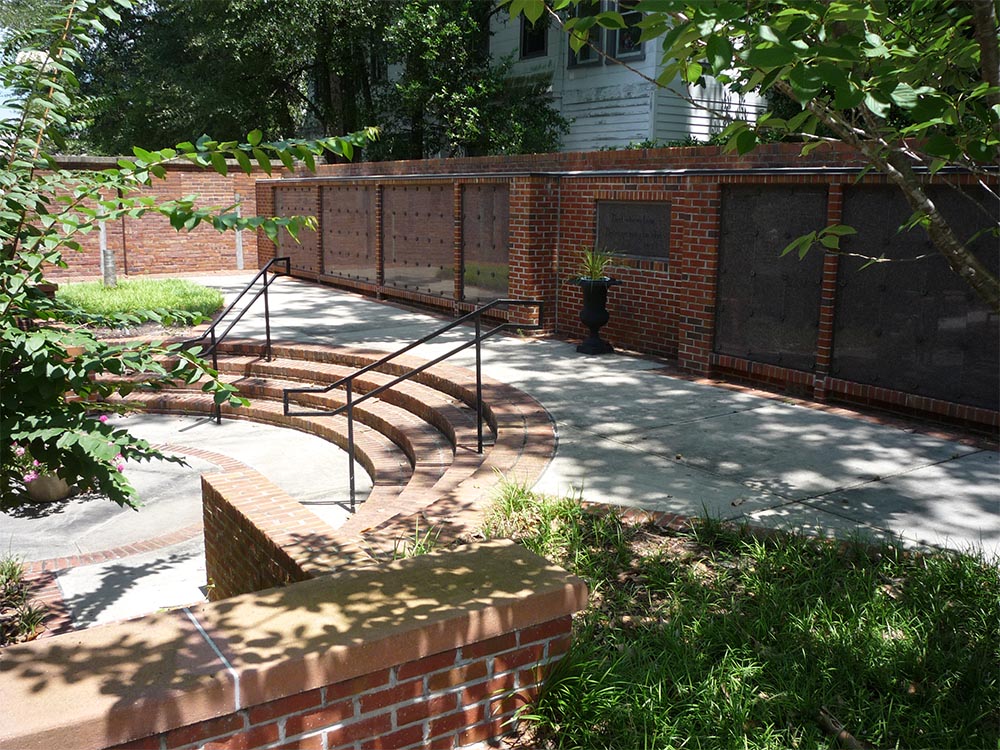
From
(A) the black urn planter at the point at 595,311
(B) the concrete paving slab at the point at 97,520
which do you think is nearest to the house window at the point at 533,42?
(A) the black urn planter at the point at 595,311

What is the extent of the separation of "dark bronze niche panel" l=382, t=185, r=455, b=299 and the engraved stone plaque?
10.6 feet

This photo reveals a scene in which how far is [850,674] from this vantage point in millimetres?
3496

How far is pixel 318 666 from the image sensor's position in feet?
9.41

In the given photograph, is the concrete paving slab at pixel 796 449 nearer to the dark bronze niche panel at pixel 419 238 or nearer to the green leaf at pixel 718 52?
the green leaf at pixel 718 52

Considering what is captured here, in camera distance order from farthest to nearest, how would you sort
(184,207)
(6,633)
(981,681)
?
(6,633) → (981,681) → (184,207)

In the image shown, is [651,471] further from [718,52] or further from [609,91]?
[609,91]

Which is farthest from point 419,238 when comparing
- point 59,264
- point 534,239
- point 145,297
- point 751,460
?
point 59,264

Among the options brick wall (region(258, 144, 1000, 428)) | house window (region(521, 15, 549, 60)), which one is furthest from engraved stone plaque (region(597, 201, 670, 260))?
house window (region(521, 15, 549, 60))

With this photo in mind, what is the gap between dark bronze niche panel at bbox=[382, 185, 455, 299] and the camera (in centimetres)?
1413

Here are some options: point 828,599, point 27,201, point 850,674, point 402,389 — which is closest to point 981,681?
point 850,674

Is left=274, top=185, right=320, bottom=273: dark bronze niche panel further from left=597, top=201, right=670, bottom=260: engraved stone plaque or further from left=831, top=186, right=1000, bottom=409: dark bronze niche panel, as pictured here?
left=831, top=186, right=1000, bottom=409: dark bronze niche panel

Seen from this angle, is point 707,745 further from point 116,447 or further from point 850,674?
point 116,447

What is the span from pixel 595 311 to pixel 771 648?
7.07m

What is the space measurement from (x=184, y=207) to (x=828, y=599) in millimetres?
3150
